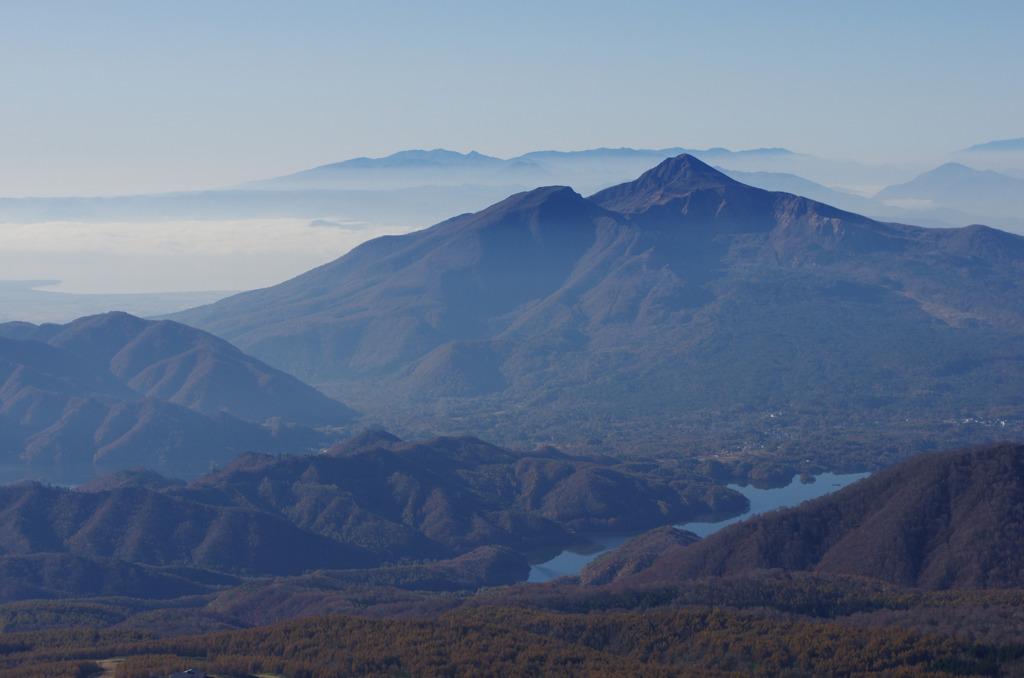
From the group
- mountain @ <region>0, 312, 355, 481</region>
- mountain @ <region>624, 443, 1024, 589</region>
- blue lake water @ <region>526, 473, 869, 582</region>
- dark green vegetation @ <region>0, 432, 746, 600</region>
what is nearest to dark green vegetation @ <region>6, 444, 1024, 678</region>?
mountain @ <region>624, 443, 1024, 589</region>

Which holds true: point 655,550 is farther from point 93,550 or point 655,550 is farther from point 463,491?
point 93,550

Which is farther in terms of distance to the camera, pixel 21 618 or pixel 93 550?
pixel 93 550

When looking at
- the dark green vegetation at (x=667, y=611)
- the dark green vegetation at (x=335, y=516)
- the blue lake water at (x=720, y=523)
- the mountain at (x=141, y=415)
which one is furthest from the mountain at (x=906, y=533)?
the mountain at (x=141, y=415)

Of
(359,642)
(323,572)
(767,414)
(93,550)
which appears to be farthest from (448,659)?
(767,414)

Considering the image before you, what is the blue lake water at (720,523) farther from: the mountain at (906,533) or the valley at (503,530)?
the mountain at (906,533)

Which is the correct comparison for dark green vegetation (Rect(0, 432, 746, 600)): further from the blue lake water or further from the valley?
the blue lake water

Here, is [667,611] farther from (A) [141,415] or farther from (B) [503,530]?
(A) [141,415]
